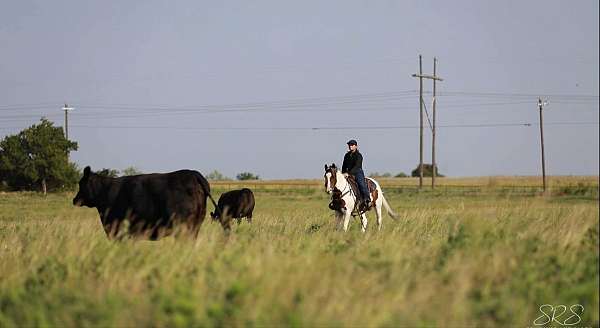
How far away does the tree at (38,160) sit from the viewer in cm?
6806

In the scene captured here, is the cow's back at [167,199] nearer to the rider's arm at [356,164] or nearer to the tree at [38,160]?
the rider's arm at [356,164]

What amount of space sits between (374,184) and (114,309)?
16.2m

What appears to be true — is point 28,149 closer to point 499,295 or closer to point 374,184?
point 374,184

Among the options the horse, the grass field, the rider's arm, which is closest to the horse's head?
the horse

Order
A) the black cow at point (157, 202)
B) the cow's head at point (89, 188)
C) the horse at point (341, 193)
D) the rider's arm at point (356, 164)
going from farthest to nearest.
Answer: the rider's arm at point (356, 164) → the horse at point (341, 193) → the cow's head at point (89, 188) → the black cow at point (157, 202)

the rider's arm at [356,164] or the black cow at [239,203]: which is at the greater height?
the rider's arm at [356,164]

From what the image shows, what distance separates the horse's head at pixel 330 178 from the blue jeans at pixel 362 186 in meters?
1.01

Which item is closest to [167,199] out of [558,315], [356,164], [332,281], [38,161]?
[332,281]

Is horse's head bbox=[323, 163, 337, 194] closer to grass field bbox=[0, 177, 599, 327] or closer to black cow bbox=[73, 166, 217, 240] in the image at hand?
black cow bbox=[73, 166, 217, 240]

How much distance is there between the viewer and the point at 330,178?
1988cm

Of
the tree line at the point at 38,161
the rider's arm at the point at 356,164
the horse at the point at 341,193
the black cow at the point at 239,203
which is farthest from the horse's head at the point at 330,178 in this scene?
the tree line at the point at 38,161

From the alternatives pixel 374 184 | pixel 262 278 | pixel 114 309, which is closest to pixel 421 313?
pixel 262 278

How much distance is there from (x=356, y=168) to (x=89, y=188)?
7.53 metres

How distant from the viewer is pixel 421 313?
21.0 ft
